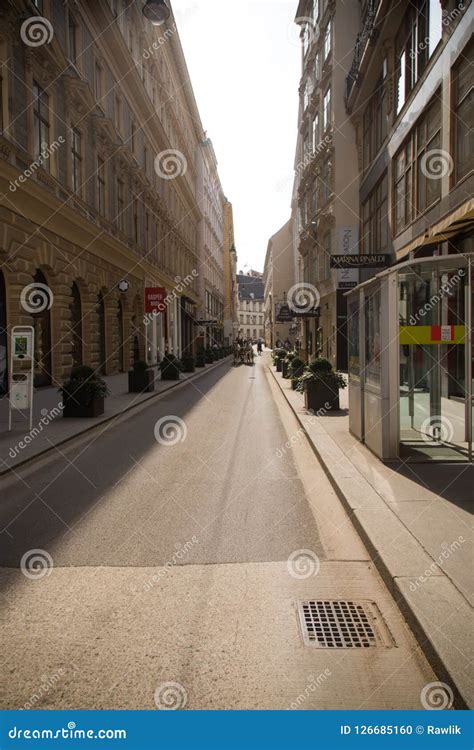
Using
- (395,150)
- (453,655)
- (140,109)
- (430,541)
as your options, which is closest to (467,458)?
(430,541)

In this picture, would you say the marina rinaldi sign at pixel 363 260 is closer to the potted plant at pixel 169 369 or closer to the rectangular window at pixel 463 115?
the rectangular window at pixel 463 115

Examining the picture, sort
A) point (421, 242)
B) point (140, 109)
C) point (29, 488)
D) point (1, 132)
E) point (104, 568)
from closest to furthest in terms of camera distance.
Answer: point (104, 568) → point (29, 488) → point (421, 242) → point (1, 132) → point (140, 109)

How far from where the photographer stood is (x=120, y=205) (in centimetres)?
2611

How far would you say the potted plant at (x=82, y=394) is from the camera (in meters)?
11.6

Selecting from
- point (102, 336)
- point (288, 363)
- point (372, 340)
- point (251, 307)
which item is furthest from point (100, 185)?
point (251, 307)

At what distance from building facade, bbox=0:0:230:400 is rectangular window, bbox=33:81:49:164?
0.06 metres

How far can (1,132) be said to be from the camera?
1378 cm

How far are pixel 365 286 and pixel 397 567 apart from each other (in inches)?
195

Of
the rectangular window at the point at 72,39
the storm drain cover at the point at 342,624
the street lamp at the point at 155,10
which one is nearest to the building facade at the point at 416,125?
the storm drain cover at the point at 342,624

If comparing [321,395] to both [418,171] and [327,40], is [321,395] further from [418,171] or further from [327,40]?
[327,40]

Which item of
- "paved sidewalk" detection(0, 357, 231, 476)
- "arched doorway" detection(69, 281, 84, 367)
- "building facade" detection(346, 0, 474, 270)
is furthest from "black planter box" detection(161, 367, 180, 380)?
"building facade" detection(346, 0, 474, 270)
